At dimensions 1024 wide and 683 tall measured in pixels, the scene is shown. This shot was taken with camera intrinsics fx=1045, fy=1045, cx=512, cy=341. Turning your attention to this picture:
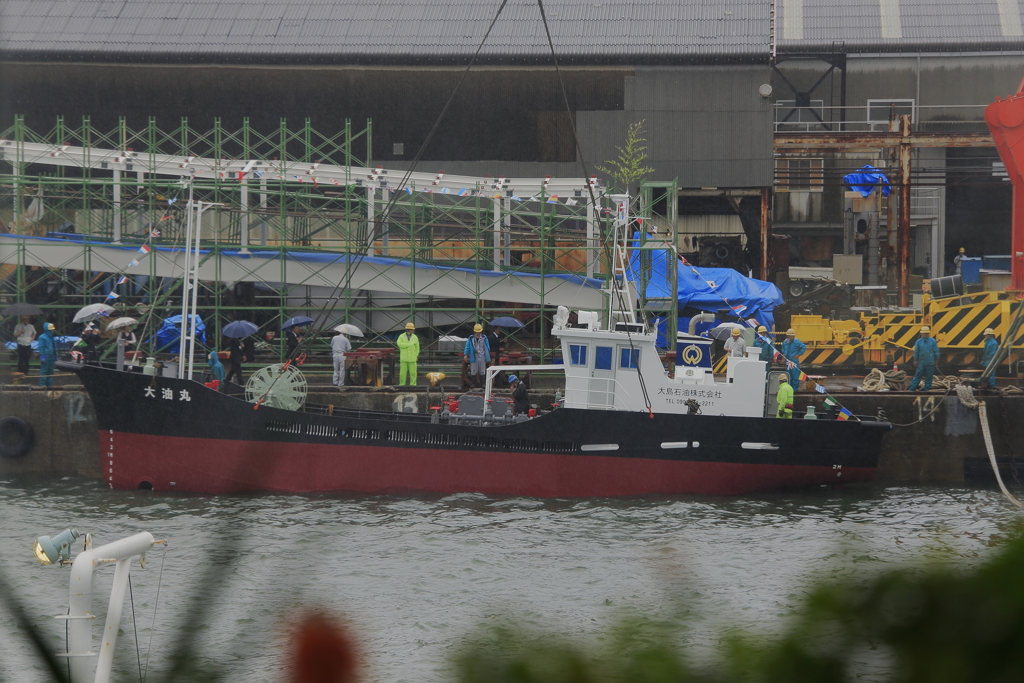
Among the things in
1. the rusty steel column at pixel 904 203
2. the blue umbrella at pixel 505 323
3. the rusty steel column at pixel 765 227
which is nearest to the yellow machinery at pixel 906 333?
the rusty steel column at pixel 765 227

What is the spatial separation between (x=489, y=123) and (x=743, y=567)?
21.1 metres

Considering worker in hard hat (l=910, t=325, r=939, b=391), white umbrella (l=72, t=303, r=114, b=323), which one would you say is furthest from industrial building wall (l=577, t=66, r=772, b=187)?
white umbrella (l=72, t=303, r=114, b=323)

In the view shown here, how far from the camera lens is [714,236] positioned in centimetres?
3528

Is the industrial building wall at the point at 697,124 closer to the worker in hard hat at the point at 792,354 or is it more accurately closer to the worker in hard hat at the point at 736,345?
the worker in hard hat at the point at 792,354

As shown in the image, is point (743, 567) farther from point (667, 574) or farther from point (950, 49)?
point (950, 49)

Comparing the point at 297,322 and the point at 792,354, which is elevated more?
the point at 297,322

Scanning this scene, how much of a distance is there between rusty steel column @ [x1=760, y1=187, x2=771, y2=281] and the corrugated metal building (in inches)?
20.2

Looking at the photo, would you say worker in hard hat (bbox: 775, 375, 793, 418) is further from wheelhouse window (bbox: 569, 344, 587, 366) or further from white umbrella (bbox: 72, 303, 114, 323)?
white umbrella (bbox: 72, 303, 114, 323)

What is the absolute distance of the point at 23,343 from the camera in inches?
902

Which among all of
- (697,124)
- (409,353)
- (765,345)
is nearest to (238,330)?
(409,353)

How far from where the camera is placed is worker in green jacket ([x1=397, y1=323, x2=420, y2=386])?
70.4 feet

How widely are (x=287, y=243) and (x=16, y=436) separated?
31.3 feet

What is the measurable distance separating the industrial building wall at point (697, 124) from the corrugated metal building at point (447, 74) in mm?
43

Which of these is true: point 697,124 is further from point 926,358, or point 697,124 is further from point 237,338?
point 237,338
